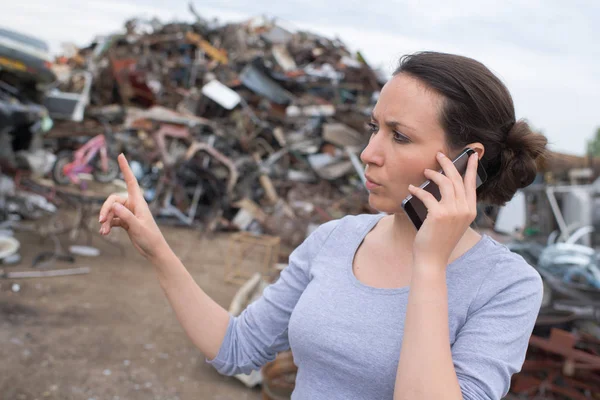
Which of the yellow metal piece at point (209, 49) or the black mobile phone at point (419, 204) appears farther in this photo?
the yellow metal piece at point (209, 49)

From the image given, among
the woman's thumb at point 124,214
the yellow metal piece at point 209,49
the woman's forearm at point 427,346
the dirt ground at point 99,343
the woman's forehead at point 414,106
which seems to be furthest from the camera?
the yellow metal piece at point 209,49

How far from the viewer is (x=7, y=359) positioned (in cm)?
416

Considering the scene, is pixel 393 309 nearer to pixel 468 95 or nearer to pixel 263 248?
pixel 468 95

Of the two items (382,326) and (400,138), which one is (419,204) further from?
(382,326)

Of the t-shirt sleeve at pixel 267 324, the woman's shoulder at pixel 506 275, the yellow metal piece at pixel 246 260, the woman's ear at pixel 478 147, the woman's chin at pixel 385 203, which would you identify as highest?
the woman's ear at pixel 478 147

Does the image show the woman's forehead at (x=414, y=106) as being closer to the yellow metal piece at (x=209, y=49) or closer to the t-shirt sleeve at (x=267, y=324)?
the t-shirt sleeve at (x=267, y=324)

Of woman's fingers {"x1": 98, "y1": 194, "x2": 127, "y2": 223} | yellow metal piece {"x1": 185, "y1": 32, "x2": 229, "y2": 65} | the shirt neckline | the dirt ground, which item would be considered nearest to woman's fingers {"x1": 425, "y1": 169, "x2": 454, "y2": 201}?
the shirt neckline

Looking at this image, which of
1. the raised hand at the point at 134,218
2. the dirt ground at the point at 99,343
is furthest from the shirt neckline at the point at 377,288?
the dirt ground at the point at 99,343

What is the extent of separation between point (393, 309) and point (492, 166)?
0.53 meters

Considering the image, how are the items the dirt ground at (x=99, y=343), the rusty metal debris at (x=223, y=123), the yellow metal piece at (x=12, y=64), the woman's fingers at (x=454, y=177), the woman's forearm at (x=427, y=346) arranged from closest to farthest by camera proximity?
the woman's forearm at (x=427, y=346) < the woman's fingers at (x=454, y=177) < the dirt ground at (x=99, y=343) < the yellow metal piece at (x=12, y=64) < the rusty metal debris at (x=223, y=123)

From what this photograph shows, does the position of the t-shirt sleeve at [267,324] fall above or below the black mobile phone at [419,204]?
below

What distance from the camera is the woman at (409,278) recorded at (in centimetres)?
113

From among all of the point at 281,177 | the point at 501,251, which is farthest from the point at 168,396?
the point at 281,177

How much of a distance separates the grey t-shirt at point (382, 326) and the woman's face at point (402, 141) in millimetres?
256
